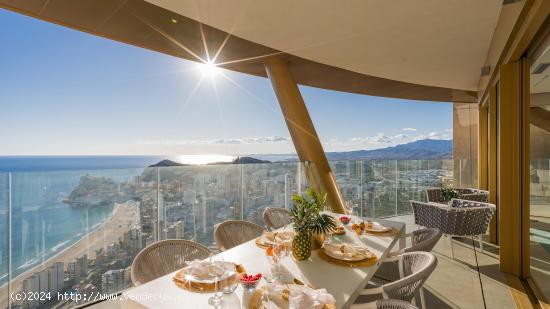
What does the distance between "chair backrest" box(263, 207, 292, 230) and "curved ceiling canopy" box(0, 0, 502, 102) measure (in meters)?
2.14

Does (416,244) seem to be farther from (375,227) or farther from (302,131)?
(302,131)

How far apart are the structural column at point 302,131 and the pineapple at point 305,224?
3150 millimetres

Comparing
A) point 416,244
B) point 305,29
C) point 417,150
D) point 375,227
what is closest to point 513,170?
point 416,244

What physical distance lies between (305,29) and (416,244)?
8.44 feet

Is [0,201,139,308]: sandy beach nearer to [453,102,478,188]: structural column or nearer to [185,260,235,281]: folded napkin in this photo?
[185,260,235,281]: folded napkin

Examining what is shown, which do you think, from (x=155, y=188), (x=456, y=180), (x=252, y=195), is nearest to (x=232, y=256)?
(x=155, y=188)

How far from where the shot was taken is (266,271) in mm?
1521

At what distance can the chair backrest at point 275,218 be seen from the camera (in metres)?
3.02

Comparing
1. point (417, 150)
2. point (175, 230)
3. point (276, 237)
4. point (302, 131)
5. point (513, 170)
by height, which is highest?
point (302, 131)

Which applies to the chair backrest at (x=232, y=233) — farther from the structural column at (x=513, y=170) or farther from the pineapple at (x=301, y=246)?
the structural column at (x=513, y=170)

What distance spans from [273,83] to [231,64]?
2.60 feet

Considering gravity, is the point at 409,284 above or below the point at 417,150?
below

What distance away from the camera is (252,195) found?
13.7 feet

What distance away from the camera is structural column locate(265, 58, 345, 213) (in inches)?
189
